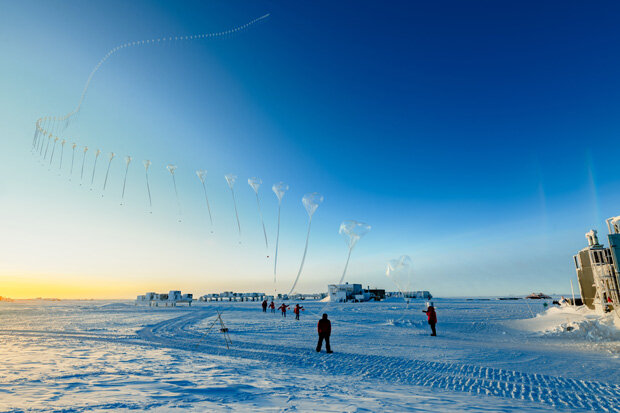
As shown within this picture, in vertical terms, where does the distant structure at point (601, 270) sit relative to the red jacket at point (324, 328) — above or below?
above

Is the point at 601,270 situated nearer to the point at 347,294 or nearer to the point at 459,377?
the point at 459,377

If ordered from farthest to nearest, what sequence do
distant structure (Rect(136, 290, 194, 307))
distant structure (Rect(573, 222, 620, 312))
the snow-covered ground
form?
distant structure (Rect(136, 290, 194, 307)), distant structure (Rect(573, 222, 620, 312)), the snow-covered ground

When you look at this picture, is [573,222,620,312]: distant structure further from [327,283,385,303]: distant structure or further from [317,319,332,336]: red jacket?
[327,283,385,303]: distant structure

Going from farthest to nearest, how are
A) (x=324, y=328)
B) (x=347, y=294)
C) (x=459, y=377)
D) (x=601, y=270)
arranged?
1. (x=347, y=294)
2. (x=601, y=270)
3. (x=324, y=328)
4. (x=459, y=377)

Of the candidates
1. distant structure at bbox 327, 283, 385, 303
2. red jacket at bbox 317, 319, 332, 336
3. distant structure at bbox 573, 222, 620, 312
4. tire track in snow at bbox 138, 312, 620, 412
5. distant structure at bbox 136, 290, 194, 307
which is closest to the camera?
tire track in snow at bbox 138, 312, 620, 412

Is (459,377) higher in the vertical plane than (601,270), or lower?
lower

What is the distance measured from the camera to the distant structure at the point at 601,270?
2127 centimetres

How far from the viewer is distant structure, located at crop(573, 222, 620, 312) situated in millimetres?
21266

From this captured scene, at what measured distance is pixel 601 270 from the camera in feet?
80.0

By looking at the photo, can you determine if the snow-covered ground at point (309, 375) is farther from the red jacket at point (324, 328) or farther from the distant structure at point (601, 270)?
the distant structure at point (601, 270)

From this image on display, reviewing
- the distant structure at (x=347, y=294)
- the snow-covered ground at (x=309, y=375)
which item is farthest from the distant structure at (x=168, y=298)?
the snow-covered ground at (x=309, y=375)

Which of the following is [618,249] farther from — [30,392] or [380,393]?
[30,392]

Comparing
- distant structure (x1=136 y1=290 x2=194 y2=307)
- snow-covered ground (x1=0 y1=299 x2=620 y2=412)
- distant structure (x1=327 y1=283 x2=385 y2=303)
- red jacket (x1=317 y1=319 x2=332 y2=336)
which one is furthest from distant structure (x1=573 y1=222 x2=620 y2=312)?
distant structure (x1=136 y1=290 x2=194 y2=307)

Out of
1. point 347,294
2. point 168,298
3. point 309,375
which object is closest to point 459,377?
point 309,375
